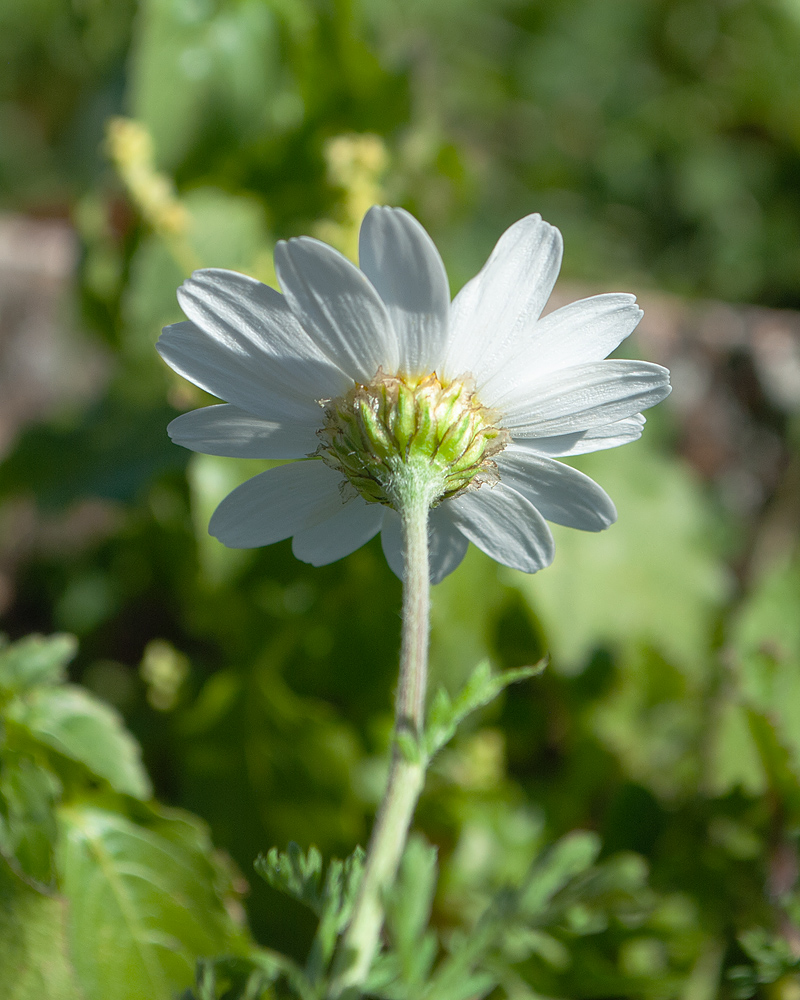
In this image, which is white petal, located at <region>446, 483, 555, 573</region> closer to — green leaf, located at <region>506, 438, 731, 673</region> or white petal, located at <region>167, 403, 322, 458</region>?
white petal, located at <region>167, 403, 322, 458</region>

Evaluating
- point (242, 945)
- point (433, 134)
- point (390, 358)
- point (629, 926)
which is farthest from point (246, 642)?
point (433, 134)

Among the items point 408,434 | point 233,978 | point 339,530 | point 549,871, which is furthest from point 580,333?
point 233,978

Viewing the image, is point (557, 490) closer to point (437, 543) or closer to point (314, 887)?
point (437, 543)

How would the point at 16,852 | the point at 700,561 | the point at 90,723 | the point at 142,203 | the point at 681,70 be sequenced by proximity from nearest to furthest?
the point at 16,852 < the point at 90,723 < the point at 142,203 < the point at 700,561 < the point at 681,70

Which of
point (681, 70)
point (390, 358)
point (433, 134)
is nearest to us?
point (390, 358)

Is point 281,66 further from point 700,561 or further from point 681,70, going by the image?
point 681,70

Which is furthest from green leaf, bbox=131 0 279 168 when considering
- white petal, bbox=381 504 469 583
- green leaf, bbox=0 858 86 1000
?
green leaf, bbox=0 858 86 1000
